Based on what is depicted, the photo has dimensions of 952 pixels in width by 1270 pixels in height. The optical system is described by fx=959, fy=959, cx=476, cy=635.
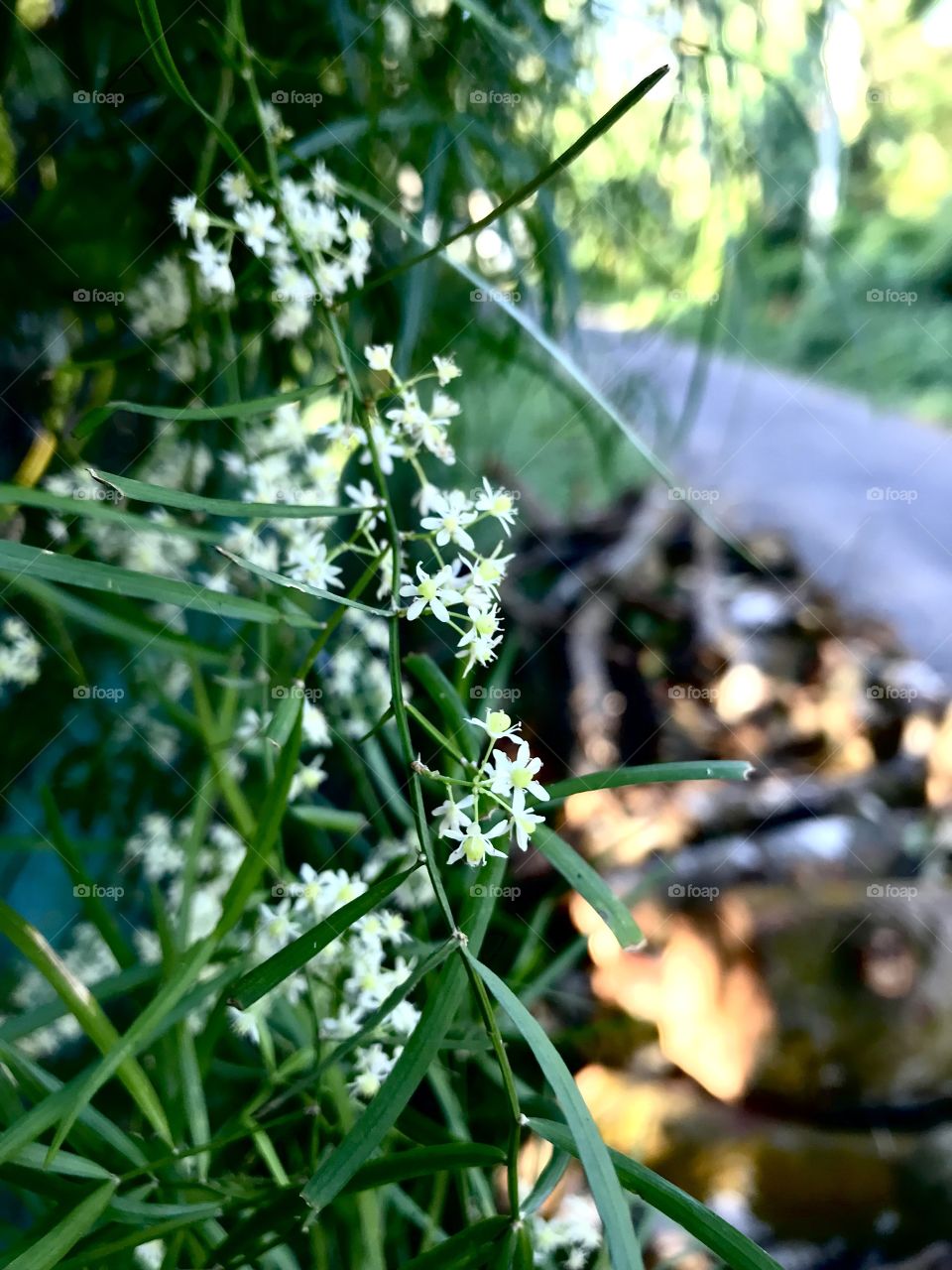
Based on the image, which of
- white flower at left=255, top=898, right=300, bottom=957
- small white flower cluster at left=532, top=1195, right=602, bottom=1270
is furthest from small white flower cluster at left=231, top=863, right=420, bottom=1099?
small white flower cluster at left=532, top=1195, right=602, bottom=1270

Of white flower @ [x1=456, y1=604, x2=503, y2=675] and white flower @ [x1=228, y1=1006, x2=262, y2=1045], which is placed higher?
white flower @ [x1=456, y1=604, x2=503, y2=675]

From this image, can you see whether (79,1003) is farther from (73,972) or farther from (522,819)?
(73,972)

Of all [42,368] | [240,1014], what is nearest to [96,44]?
[42,368]

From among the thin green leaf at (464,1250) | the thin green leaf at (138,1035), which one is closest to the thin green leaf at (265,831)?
the thin green leaf at (138,1035)

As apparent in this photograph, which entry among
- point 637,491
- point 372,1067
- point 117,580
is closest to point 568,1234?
point 372,1067

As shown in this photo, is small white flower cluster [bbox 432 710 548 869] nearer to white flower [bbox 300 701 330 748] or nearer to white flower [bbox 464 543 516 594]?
white flower [bbox 464 543 516 594]

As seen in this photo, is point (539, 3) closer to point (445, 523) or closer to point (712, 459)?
point (445, 523)
